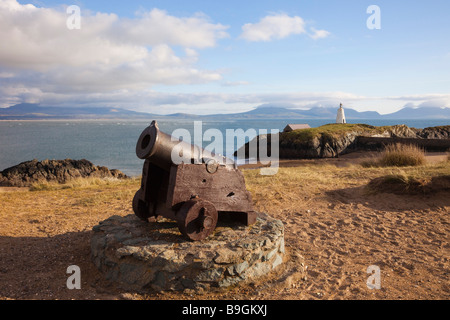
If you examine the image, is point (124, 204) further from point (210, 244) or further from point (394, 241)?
point (394, 241)

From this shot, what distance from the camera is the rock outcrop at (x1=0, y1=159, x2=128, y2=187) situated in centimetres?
1742

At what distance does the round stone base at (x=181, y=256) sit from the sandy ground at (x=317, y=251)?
0.14 m

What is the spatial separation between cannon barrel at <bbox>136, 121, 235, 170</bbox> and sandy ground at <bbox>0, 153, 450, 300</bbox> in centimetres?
177

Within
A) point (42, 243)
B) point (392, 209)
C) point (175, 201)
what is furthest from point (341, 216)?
point (42, 243)

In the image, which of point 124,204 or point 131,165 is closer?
point 124,204

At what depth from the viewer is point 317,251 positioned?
565cm

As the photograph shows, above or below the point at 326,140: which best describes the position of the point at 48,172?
below

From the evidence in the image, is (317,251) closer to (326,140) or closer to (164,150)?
(164,150)

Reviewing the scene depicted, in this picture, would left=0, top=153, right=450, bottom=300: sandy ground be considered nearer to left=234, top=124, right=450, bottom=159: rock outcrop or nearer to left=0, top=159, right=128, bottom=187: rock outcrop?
left=0, top=159, right=128, bottom=187: rock outcrop

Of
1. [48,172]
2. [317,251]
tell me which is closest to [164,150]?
[317,251]

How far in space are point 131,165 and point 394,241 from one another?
1184 inches

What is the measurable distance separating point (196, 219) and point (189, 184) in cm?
51
